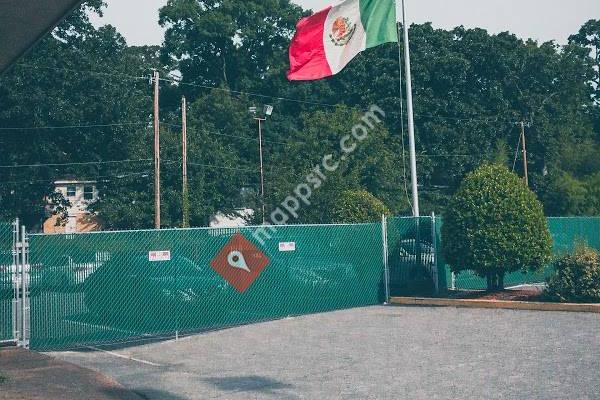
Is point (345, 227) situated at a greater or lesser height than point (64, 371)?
greater

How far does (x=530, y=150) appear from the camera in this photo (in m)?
62.4

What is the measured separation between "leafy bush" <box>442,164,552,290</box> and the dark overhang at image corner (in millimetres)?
13151

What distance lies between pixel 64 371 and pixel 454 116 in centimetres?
5011

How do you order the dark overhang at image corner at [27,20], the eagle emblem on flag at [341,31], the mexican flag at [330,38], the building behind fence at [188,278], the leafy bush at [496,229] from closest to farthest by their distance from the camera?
the dark overhang at image corner at [27,20]
the building behind fence at [188,278]
the mexican flag at [330,38]
the eagle emblem on flag at [341,31]
the leafy bush at [496,229]

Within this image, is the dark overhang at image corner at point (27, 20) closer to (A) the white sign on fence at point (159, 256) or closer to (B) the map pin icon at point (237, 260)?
(A) the white sign on fence at point (159, 256)

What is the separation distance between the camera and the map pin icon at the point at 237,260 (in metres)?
16.6

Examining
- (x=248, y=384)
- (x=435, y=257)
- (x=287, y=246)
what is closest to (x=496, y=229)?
(x=435, y=257)

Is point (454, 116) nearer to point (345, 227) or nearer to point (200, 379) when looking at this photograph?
point (345, 227)

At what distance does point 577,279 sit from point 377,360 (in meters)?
7.97

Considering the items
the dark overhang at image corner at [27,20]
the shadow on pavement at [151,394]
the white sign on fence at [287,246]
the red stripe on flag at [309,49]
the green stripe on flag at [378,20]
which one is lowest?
the shadow on pavement at [151,394]

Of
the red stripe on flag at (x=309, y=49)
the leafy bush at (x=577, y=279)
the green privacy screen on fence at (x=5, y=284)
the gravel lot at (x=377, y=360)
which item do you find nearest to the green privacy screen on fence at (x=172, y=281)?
the green privacy screen on fence at (x=5, y=284)

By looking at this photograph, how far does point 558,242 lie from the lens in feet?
84.6

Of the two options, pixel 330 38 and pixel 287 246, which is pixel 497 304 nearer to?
pixel 287 246

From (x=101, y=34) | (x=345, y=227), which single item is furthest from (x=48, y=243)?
(x=101, y=34)
